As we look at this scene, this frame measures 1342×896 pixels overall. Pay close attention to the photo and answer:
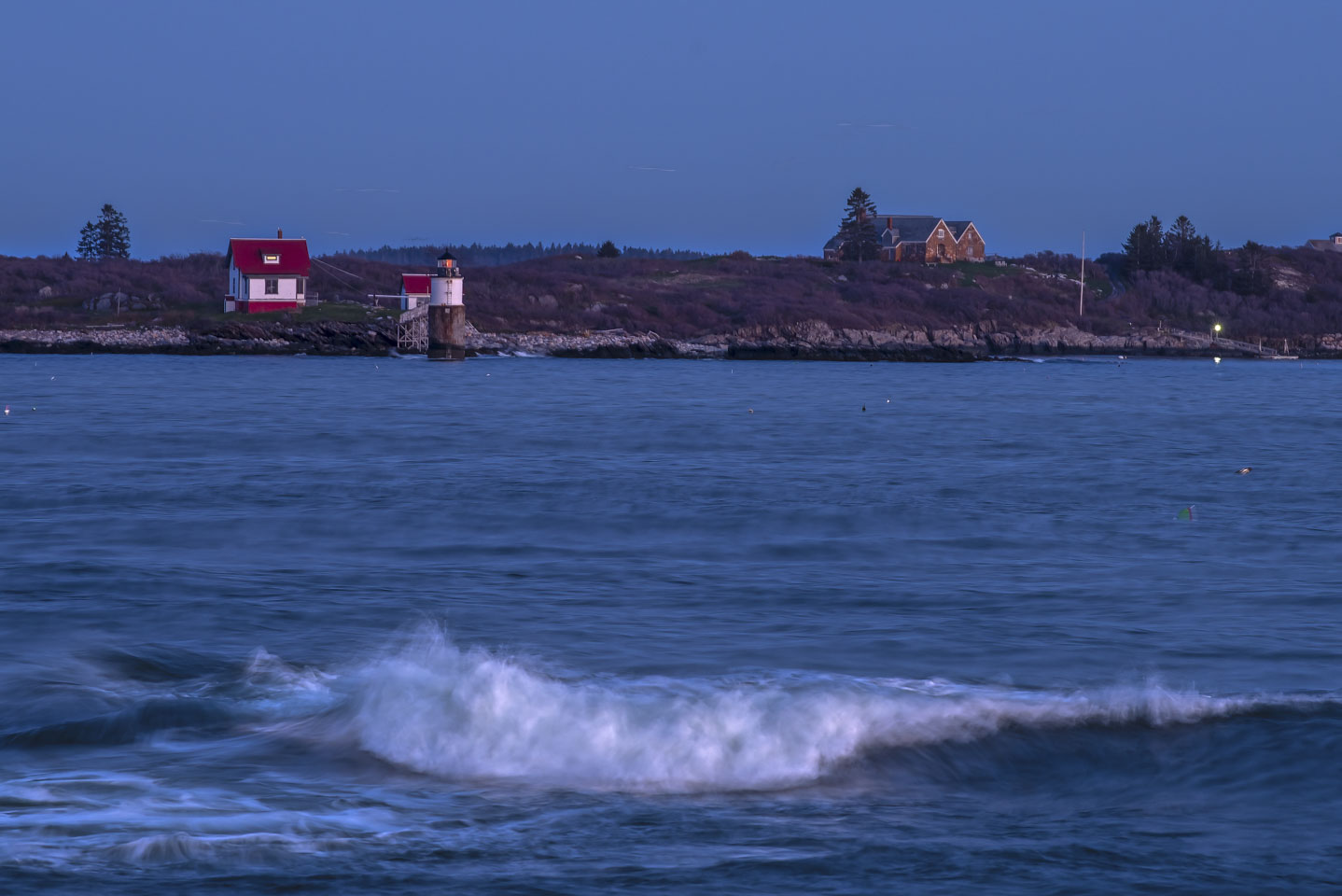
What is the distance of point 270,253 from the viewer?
8862cm

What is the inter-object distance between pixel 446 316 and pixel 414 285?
52.5 ft

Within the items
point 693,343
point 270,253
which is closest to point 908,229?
point 693,343

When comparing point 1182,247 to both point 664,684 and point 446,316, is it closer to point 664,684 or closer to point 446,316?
point 446,316

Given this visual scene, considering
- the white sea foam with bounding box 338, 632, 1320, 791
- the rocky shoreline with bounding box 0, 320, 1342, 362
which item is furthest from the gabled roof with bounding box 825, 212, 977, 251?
the white sea foam with bounding box 338, 632, 1320, 791

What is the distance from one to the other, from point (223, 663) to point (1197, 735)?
27.0 ft

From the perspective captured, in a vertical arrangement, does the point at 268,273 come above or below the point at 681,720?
above

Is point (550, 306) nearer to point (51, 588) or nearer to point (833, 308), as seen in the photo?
point (833, 308)

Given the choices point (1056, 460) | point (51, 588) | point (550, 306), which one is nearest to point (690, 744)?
point (51, 588)

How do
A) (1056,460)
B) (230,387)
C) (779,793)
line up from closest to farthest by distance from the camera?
1. (779,793)
2. (1056,460)
3. (230,387)

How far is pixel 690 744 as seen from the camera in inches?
398

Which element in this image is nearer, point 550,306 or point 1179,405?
point 1179,405

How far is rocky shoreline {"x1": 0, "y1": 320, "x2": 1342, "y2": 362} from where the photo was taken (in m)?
85.0

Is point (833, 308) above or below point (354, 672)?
above

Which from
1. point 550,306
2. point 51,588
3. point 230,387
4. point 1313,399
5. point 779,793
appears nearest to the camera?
point 779,793
